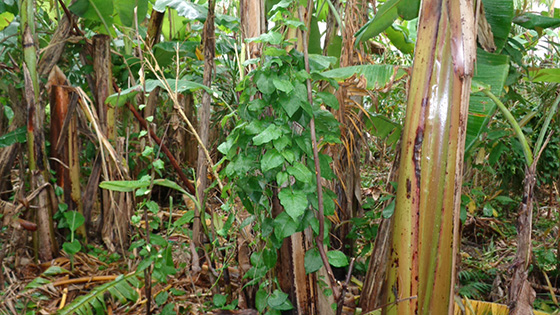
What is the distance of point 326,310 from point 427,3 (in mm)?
1124

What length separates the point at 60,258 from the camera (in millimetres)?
2504

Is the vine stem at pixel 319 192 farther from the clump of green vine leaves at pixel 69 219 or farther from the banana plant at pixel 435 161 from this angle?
the clump of green vine leaves at pixel 69 219

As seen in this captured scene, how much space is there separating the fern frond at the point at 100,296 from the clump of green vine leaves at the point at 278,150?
65 centimetres

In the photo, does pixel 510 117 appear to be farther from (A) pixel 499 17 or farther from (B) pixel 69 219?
(B) pixel 69 219

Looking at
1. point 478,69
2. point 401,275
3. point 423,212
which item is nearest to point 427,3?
point 478,69

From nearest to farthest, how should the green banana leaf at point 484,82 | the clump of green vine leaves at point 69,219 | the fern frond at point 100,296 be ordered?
1. the green banana leaf at point 484,82
2. the fern frond at point 100,296
3. the clump of green vine leaves at point 69,219

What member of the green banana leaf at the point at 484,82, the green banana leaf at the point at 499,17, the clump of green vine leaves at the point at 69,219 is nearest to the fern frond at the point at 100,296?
the clump of green vine leaves at the point at 69,219

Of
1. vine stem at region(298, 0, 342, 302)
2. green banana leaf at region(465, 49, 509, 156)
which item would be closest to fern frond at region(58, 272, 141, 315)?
vine stem at region(298, 0, 342, 302)

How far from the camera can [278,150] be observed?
1341mm

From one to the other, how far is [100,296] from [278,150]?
1.09m

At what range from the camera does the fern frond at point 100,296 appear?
1771 millimetres

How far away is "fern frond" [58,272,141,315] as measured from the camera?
1771 millimetres

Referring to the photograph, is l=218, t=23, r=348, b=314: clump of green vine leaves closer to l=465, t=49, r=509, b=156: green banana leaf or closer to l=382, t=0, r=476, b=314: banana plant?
l=382, t=0, r=476, b=314: banana plant

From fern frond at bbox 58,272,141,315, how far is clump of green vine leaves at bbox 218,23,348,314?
2.14 feet
